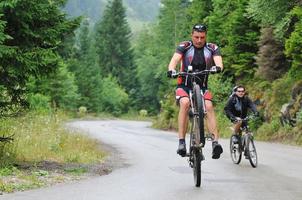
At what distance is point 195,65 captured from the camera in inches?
379

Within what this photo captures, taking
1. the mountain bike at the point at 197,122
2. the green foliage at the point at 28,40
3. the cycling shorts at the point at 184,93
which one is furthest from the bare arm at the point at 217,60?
the green foliage at the point at 28,40

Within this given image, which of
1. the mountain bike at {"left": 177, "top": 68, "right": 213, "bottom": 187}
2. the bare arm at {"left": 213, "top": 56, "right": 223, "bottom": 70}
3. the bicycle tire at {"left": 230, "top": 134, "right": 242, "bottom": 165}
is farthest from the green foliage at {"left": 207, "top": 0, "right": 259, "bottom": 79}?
the mountain bike at {"left": 177, "top": 68, "right": 213, "bottom": 187}

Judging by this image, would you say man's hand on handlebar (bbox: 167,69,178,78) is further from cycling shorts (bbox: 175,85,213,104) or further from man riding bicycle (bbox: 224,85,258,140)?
man riding bicycle (bbox: 224,85,258,140)

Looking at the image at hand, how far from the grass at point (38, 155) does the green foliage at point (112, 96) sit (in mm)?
80902

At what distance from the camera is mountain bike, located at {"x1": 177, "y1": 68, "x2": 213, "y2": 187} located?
9.02 metres

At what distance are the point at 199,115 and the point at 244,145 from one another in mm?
4624

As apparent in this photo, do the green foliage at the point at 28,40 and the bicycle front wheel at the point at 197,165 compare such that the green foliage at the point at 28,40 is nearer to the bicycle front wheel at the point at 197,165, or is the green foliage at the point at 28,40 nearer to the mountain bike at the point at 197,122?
the mountain bike at the point at 197,122

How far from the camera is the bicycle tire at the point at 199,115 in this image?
8.98 m

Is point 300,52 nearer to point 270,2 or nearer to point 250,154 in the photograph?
point 270,2

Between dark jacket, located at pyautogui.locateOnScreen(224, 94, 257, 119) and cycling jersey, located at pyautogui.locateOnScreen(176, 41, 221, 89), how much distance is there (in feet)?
13.7

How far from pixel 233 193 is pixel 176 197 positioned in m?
0.90

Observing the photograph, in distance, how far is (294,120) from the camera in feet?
80.2

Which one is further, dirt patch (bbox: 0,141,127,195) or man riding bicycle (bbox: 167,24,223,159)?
man riding bicycle (bbox: 167,24,223,159)

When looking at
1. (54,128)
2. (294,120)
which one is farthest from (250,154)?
(294,120)
